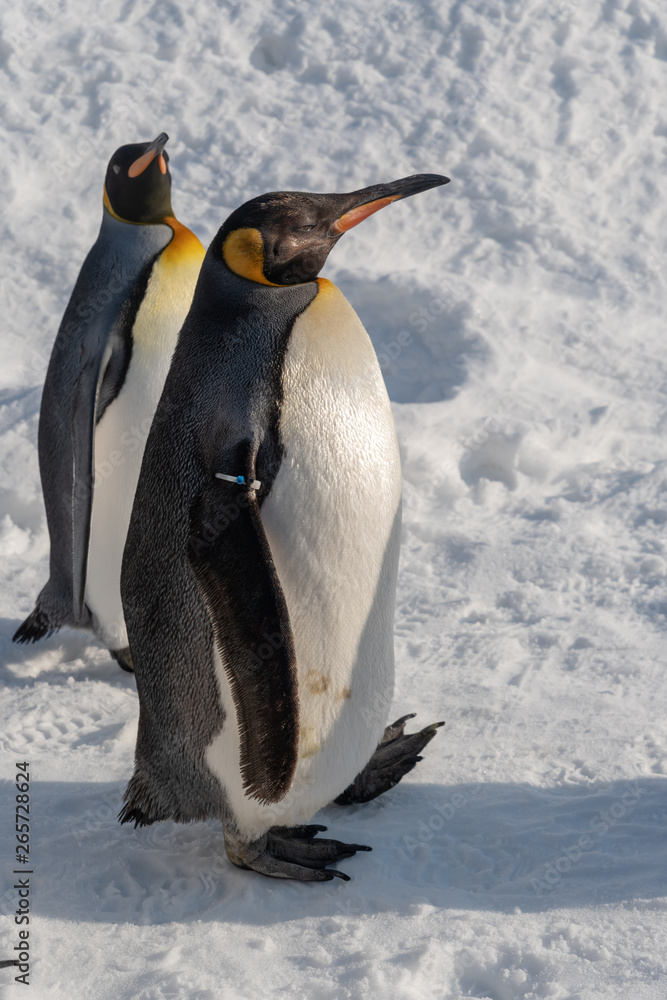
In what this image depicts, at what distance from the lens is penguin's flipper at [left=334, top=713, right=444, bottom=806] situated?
229 centimetres

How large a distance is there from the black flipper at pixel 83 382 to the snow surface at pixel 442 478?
41cm

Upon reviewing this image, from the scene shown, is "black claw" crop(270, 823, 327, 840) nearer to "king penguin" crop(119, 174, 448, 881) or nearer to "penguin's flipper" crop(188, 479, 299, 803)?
"king penguin" crop(119, 174, 448, 881)

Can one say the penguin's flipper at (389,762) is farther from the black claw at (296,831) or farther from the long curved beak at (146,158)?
the long curved beak at (146,158)

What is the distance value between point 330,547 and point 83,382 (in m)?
1.20

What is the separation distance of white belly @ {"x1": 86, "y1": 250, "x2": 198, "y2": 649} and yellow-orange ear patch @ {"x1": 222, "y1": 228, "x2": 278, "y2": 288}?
0.94m

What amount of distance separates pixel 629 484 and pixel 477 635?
1.20 meters

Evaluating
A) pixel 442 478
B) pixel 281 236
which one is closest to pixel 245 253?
pixel 281 236

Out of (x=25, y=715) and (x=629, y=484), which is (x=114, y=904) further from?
(x=629, y=484)

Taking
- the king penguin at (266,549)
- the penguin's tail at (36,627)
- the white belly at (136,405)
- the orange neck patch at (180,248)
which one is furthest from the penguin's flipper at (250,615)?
the penguin's tail at (36,627)

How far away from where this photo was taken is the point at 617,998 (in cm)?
166

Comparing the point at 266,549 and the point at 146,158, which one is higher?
the point at 146,158

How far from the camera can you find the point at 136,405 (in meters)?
2.77

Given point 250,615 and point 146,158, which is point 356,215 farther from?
point 146,158

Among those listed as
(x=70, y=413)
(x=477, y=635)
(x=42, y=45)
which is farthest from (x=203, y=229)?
(x=477, y=635)
